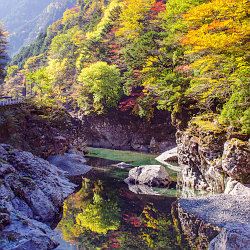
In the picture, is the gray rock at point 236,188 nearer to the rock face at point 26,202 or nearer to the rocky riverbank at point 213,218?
the rocky riverbank at point 213,218

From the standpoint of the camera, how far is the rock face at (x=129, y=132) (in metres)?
32.8

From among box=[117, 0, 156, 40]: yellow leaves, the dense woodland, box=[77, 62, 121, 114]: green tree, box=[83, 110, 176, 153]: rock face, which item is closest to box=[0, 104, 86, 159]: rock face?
the dense woodland

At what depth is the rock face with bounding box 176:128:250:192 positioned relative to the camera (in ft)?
39.4

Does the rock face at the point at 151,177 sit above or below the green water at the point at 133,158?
above

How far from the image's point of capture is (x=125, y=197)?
1335 centimetres

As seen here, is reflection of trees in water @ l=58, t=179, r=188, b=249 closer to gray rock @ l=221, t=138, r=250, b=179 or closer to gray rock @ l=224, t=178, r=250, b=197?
gray rock @ l=224, t=178, r=250, b=197

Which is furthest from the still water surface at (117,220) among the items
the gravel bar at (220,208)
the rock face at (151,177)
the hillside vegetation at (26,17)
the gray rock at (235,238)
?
the hillside vegetation at (26,17)

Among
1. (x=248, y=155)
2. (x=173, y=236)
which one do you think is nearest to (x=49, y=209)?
(x=173, y=236)

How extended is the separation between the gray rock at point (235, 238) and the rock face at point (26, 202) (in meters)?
5.21

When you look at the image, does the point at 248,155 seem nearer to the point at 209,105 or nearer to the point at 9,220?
the point at 209,105

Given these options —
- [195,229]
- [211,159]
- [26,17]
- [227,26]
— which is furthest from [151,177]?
[26,17]

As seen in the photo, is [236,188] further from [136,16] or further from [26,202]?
[136,16]

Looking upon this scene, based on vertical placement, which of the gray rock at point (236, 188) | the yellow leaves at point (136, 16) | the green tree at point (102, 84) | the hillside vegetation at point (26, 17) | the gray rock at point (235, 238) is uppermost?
the hillside vegetation at point (26, 17)

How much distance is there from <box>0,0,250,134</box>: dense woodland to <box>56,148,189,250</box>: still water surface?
6181 millimetres
